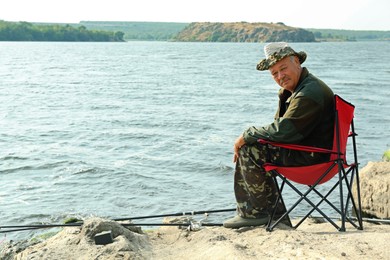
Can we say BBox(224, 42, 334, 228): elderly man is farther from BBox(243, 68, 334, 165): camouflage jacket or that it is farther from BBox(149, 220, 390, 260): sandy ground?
BBox(149, 220, 390, 260): sandy ground

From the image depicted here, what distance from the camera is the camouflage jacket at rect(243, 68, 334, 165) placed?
210 inches

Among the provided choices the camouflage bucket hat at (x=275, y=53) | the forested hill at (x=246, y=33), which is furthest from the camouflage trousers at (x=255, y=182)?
→ the forested hill at (x=246, y=33)

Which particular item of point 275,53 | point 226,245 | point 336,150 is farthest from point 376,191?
point 226,245

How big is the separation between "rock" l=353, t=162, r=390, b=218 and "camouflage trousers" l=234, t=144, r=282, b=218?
2866 millimetres

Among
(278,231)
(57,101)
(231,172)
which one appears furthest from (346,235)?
(57,101)

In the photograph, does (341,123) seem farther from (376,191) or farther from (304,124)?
(376,191)

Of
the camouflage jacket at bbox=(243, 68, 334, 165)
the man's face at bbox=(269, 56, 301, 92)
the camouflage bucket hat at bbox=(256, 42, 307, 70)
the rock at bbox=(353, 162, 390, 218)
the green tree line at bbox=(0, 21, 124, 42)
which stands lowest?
the green tree line at bbox=(0, 21, 124, 42)

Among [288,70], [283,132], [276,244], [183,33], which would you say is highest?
[288,70]

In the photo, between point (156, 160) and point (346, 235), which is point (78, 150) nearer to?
point (156, 160)

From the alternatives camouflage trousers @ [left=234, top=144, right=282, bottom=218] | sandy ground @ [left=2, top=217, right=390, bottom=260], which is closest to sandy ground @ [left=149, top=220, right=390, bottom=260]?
sandy ground @ [left=2, top=217, right=390, bottom=260]

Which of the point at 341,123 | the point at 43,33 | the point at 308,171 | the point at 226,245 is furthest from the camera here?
the point at 43,33

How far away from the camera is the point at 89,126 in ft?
63.8

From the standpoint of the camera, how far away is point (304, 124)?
17.6 feet

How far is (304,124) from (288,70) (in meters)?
0.53
